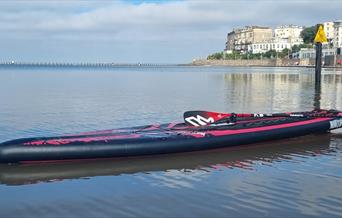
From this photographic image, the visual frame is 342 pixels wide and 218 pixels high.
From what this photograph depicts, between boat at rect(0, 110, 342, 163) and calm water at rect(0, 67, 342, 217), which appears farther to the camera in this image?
boat at rect(0, 110, 342, 163)

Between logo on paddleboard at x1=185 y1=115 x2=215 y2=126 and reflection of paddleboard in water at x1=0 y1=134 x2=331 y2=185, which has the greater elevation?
logo on paddleboard at x1=185 y1=115 x2=215 y2=126

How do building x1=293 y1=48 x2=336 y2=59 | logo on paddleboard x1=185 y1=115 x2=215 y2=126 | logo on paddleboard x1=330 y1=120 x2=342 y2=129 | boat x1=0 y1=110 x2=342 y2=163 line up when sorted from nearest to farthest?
boat x1=0 y1=110 x2=342 y2=163 < logo on paddleboard x1=185 y1=115 x2=215 y2=126 < logo on paddleboard x1=330 y1=120 x2=342 y2=129 < building x1=293 y1=48 x2=336 y2=59

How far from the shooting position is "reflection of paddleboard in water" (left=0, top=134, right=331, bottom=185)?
11.4 metres

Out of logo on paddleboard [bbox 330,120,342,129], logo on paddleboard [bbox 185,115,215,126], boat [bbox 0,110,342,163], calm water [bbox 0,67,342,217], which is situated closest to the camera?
calm water [bbox 0,67,342,217]

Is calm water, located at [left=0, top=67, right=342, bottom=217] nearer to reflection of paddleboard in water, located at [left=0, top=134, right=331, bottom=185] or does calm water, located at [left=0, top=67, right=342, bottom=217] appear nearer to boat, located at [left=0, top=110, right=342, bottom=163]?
reflection of paddleboard in water, located at [left=0, top=134, right=331, bottom=185]

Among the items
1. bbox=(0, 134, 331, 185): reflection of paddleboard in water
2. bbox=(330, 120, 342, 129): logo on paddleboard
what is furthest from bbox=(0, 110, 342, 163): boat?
bbox=(0, 134, 331, 185): reflection of paddleboard in water

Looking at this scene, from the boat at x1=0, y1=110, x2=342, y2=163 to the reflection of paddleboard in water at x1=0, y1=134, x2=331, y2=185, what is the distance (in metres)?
0.20

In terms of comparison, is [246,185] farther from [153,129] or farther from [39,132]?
[39,132]

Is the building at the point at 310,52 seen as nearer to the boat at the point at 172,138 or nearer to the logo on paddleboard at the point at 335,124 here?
the logo on paddleboard at the point at 335,124

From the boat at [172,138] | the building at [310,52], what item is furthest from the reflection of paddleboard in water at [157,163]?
the building at [310,52]

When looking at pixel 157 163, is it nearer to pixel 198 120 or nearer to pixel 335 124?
pixel 198 120

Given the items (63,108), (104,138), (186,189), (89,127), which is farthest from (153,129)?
(63,108)

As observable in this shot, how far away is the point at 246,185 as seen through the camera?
10.5 metres

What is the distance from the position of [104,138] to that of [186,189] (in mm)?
3276
